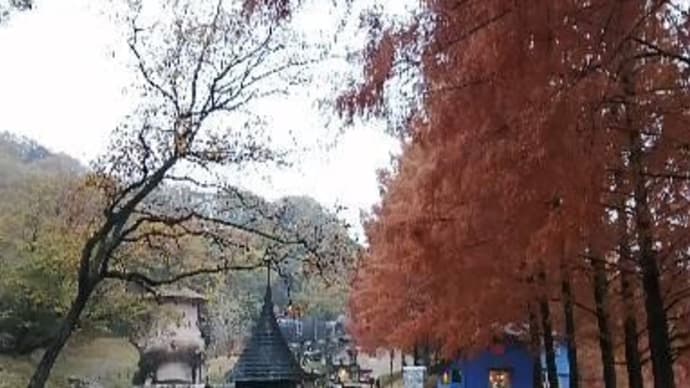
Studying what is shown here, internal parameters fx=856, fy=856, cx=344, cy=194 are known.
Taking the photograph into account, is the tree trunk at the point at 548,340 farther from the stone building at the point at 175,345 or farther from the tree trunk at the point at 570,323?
the stone building at the point at 175,345

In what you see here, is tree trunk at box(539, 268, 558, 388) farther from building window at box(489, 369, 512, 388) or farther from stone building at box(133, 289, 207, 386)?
stone building at box(133, 289, 207, 386)

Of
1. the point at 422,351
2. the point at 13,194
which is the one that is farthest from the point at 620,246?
the point at 13,194

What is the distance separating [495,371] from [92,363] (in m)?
Answer: 13.3

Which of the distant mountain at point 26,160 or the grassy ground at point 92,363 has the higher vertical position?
the distant mountain at point 26,160

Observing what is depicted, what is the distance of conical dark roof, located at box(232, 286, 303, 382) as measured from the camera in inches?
462

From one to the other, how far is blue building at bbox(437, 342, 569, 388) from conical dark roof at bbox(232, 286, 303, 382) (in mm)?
14255

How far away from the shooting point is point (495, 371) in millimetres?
26156

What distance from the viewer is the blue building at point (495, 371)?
2580 cm

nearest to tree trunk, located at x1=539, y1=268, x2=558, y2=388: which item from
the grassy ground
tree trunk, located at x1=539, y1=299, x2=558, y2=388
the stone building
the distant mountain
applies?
tree trunk, located at x1=539, y1=299, x2=558, y2=388

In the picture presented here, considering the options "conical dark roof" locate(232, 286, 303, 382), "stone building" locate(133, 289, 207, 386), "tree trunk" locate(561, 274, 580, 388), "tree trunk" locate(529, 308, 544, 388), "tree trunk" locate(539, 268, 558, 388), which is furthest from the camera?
"stone building" locate(133, 289, 207, 386)

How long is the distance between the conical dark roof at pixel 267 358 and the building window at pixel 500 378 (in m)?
15.0

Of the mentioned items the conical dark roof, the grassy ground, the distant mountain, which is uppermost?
the distant mountain

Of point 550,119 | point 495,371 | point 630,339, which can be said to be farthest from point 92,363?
point 550,119

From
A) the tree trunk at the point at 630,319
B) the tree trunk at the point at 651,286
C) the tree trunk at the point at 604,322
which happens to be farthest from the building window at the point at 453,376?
the tree trunk at the point at 651,286
